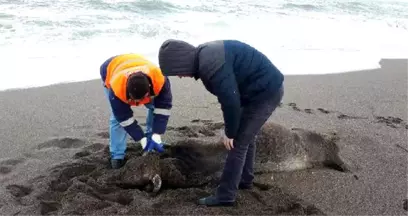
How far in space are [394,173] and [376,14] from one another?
1099cm

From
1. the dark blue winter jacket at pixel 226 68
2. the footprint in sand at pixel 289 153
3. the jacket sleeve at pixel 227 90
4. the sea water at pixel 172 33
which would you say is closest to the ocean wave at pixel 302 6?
the sea water at pixel 172 33

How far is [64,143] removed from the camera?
4.46 m

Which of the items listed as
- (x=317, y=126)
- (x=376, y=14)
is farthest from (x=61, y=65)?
(x=376, y=14)

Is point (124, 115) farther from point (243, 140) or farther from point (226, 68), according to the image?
point (226, 68)

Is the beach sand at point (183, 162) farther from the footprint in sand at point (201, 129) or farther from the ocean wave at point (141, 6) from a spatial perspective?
the ocean wave at point (141, 6)

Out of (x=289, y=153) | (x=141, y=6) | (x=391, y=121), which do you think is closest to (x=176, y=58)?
(x=289, y=153)

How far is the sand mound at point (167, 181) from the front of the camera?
10.9 ft

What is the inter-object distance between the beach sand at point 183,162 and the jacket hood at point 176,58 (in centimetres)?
97

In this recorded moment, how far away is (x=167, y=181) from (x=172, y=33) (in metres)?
6.02

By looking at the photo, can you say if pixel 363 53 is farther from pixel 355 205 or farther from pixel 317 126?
pixel 355 205

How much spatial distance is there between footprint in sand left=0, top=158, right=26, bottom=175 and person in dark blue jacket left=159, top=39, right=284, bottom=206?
1.58 meters

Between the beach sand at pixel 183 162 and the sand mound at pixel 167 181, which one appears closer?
the sand mound at pixel 167 181

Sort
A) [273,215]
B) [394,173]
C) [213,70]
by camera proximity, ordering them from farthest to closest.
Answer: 1. [394,173]
2. [273,215]
3. [213,70]

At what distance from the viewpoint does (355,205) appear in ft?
11.9
